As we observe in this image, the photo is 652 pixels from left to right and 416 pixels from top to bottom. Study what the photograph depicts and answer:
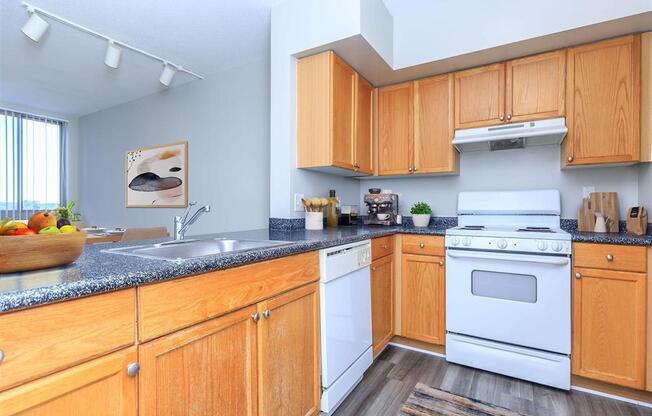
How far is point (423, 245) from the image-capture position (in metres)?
2.30

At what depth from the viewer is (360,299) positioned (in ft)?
6.06

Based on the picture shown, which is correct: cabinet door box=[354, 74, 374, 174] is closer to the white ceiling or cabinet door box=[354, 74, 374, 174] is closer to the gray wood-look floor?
the white ceiling

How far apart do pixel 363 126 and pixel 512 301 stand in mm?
1664

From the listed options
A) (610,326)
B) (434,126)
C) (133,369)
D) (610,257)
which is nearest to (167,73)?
(434,126)

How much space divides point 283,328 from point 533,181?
2236mm

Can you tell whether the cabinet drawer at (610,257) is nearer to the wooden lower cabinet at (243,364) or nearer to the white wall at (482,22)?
the white wall at (482,22)

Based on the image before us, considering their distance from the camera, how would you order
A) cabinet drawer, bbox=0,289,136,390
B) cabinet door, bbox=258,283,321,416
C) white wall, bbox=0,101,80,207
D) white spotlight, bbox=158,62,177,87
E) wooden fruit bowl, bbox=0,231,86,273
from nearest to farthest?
cabinet drawer, bbox=0,289,136,390
wooden fruit bowl, bbox=0,231,86,273
cabinet door, bbox=258,283,321,416
white spotlight, bbox=158,62,177,87
white wall, bbox=0,101,80,207

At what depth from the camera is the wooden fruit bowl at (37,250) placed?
750mm

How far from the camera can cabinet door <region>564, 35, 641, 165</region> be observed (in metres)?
1.99

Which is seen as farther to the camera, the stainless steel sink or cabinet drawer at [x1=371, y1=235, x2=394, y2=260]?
cabinet drawer at [x1=371, y1=235, x2=394, y2=260]

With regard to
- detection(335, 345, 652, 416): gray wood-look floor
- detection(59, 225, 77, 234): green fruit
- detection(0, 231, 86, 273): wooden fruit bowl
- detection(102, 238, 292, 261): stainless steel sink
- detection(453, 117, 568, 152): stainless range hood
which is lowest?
detection(335, 345, 652, 416): gray wood-look floor

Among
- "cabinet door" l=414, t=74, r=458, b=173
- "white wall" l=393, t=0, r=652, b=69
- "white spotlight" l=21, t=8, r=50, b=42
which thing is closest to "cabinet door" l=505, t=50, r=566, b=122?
"white wall" l=393, t=0, r=652, b=69

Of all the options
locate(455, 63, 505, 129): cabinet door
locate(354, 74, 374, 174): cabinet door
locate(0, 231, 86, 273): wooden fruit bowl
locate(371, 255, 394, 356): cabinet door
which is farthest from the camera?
locate(354, 74, 374, 174): cabinet door

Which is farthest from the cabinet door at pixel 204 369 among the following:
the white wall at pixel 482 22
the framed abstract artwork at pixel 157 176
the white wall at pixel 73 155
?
the white wall at pixel 73 155
